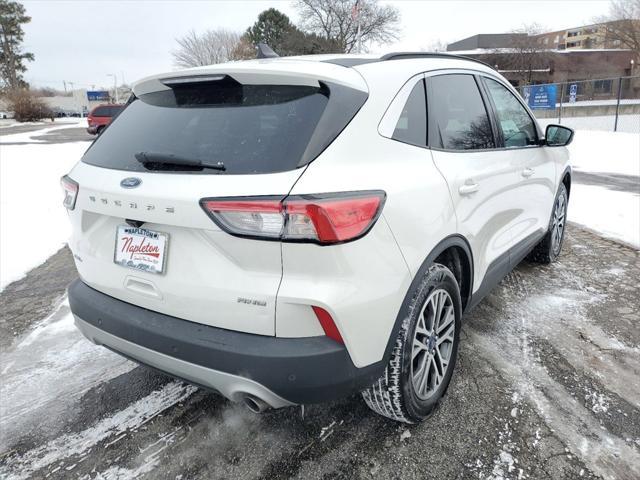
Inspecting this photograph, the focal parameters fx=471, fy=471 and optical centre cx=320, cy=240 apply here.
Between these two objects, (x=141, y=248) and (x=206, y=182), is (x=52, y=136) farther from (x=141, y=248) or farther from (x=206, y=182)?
(x=206, y=182)

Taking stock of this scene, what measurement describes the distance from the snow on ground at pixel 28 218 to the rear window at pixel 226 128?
3.09 m

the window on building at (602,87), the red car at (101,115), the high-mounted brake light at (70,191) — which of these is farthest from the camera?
the red car at (101,115)

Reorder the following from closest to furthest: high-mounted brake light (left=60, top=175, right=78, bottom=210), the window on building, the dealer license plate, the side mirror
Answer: the dealer license plate → high-mounted brake light (left=60, top=175, right=78, bottom=210) → the side mirror → the window on building

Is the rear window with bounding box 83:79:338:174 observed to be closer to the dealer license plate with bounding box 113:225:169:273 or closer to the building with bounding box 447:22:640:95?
the dealer license plate with bounding box 113:225:169:273

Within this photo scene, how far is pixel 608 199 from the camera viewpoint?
7.25 metres

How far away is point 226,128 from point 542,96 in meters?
25.3

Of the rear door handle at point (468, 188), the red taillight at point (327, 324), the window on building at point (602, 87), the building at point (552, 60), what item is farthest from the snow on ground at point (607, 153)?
the building at point (552, 60)

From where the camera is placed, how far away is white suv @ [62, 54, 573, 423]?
170 cm

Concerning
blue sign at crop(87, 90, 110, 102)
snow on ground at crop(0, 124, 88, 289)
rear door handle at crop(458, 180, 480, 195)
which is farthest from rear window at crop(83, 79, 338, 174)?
blue sign at crop(87, 90, 110, 102)

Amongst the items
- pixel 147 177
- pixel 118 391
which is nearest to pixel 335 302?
pixel 147 177

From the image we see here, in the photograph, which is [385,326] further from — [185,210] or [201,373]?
[185,210]

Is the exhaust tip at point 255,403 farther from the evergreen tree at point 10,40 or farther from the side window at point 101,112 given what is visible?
the evergreen tree at point 10,40

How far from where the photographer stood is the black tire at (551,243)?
4348 millimetres

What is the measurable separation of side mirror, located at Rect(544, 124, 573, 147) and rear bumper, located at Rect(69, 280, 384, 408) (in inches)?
105
